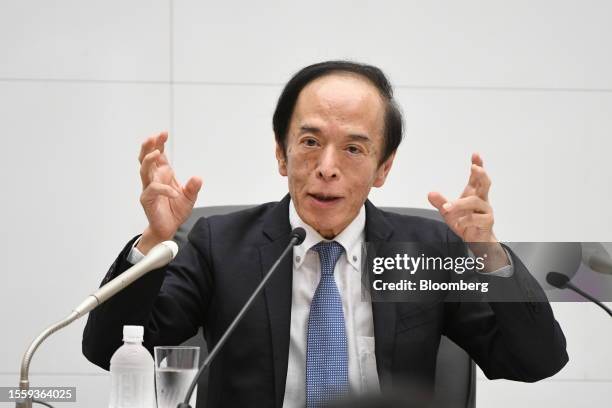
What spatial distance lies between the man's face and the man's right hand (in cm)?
30

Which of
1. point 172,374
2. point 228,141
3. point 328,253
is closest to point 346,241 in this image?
point 328,253

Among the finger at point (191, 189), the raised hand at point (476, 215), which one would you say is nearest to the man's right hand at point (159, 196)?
the finger at point (191, 189)

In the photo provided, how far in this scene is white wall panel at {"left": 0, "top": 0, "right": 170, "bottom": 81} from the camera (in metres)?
3.12

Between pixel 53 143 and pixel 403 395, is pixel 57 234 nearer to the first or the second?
pixel 53 143

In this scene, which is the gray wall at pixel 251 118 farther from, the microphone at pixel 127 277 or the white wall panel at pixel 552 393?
the microphone at pixel 127 277

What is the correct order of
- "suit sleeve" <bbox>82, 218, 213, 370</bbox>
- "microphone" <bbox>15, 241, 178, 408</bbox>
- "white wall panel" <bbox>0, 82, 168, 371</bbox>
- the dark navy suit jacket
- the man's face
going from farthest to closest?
"white wall panel" <bbox>0, 82, 168, 371</bbox> < the man's face < the dark navy suit jacket < "suit sleeve" <bbox>82, 218, 213, 370</bbox> < "microphone" <bbox>15, 241, 178, 408</bbox>

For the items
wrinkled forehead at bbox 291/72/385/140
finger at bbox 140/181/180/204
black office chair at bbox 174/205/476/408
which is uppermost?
wrinkled forehead at bbox 291/72/385/140

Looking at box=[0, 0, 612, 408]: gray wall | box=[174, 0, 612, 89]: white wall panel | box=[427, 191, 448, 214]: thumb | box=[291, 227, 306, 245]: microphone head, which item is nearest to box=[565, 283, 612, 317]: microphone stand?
box=[427, 191, 448, 214]: thumb

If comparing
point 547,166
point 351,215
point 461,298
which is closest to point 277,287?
point 351,215

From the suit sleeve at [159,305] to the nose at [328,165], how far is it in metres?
0.35

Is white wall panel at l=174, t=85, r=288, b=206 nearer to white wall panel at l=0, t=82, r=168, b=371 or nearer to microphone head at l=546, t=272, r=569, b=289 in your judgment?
white wall panel at l=0, t=82, r=168, b=371

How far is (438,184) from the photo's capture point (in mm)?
3176

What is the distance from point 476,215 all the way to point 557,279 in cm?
20

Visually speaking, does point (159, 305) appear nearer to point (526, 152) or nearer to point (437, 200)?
point (437, 200)
